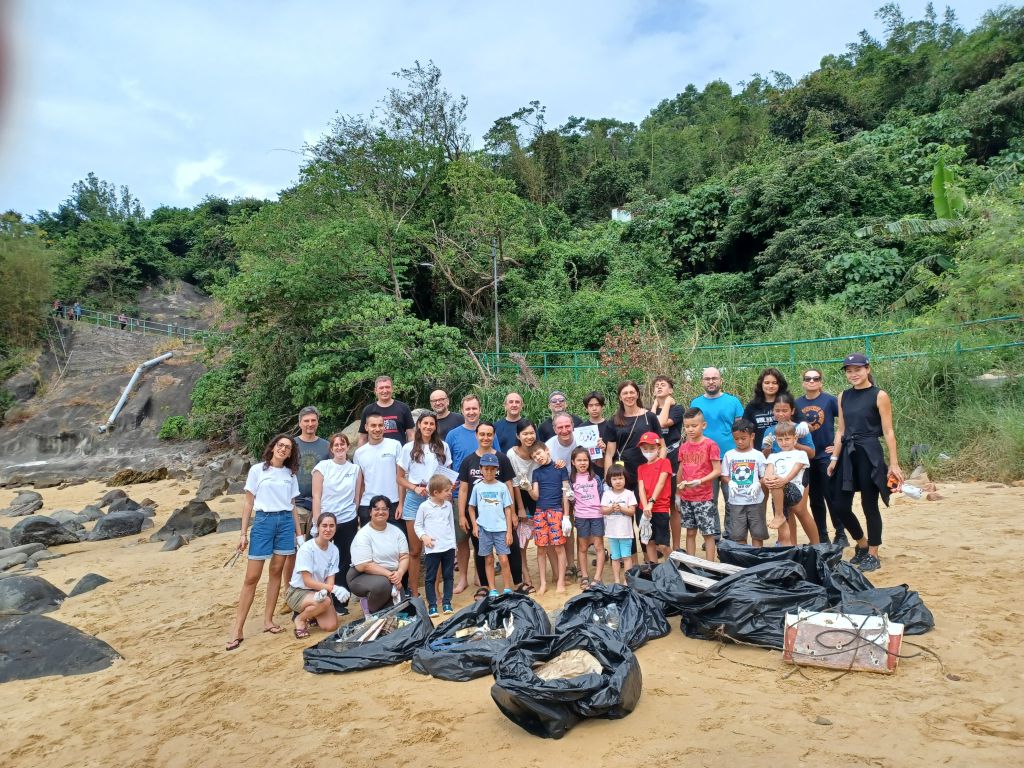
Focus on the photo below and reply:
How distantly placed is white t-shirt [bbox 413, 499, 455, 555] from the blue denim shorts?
3.63 feet

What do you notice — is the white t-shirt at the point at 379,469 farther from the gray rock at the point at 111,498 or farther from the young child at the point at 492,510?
the gray rock at the point at 111,498

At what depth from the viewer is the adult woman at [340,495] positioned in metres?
5.70

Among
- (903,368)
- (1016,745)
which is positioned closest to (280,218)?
(903,368)

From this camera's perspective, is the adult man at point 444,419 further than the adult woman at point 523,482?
Yes

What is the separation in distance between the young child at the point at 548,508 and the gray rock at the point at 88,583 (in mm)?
5580

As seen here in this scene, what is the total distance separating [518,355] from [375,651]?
11.5 meters

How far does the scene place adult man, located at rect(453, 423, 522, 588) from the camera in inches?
229

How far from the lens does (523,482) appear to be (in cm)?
589

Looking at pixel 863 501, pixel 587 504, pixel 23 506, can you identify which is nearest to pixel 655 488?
pixel 587 504

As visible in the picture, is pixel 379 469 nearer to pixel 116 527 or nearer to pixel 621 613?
pixel 621 613

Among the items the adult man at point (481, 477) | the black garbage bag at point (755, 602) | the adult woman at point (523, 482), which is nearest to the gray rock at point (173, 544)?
the adult man at point (481, 477)

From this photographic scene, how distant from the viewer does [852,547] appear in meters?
6.17

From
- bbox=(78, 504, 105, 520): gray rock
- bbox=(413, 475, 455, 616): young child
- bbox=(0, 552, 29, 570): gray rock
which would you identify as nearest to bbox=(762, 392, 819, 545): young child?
bbox=(413, 475, 455, 616): young child

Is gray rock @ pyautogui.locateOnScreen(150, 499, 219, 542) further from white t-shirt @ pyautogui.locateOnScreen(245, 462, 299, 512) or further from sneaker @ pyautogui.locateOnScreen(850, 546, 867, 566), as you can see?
sneaker @ pyautogui.locateOnScreen(850, 546, 867, 566)
